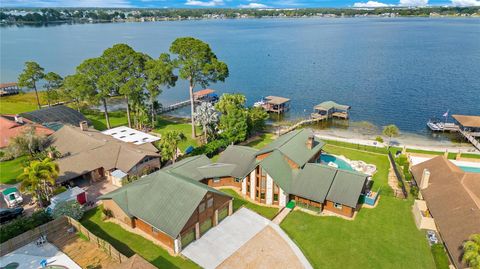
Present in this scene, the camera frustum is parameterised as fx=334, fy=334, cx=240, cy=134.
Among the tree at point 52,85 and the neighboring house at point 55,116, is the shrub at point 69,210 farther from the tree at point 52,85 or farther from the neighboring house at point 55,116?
the tree at point 52,85

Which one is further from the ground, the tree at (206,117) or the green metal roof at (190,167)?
the tree at (206,117)

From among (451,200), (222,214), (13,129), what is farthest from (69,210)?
(451,200)

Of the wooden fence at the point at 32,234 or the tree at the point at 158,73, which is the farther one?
the tree at the point at 158,73

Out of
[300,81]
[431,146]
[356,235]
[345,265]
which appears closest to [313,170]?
[356,235]

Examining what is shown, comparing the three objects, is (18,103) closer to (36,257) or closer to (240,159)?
(36,257)

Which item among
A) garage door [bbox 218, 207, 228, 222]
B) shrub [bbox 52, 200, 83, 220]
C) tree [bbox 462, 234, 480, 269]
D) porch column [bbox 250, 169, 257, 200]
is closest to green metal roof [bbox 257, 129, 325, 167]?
porch column [bbox 250, 169, 257, 200]

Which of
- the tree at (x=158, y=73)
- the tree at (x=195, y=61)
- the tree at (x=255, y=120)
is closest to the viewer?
the tree at (x=195, y=61)

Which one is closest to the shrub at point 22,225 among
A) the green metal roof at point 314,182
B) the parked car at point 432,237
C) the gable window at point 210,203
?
the gable window at point 210,203

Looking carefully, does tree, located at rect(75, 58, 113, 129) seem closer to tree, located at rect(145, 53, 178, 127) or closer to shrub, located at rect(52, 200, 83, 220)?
tree, located at rect(145, 53, 178, 127)
